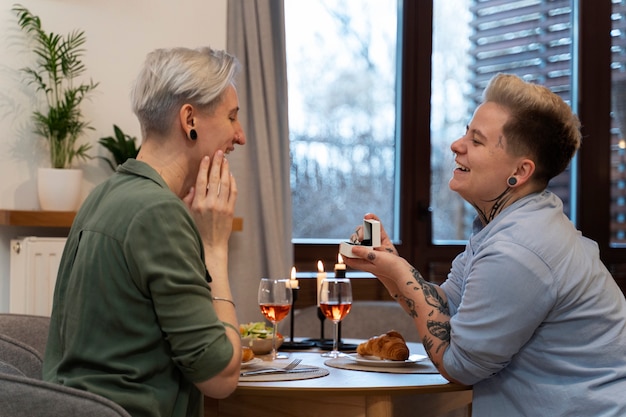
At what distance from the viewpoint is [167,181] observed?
1632 millimetres

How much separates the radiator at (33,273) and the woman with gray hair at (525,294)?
1691 millimetres

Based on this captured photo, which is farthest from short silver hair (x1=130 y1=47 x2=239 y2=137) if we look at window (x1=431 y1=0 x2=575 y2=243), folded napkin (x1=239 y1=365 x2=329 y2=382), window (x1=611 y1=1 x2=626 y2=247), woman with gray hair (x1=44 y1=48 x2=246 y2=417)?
window (x1=611 y1=1 x2=626 y2=247)

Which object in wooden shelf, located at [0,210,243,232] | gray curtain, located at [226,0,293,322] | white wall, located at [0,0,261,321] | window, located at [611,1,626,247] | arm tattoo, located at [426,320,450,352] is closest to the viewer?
arm tattoo, located at [426,320,450,352]

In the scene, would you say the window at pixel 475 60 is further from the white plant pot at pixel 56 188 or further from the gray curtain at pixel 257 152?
the white plant pot at pixel 56 188

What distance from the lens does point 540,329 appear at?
1.77 metres

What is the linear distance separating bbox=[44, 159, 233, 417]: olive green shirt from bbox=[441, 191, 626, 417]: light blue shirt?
0.58 meters

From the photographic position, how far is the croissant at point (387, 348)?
2.05 m

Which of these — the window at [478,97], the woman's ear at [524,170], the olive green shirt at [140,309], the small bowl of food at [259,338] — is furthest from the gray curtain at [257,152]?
the olive green shirt at [140,309]

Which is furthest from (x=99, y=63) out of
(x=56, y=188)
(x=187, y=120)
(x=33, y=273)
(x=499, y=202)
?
(x=499, y=202)

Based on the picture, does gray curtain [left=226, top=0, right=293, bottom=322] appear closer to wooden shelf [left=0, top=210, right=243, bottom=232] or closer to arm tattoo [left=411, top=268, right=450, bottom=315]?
wooden shelf [left=0, top=210, right=243, bottom=232]

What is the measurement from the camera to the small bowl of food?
220 cm

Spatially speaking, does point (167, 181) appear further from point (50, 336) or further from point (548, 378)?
point (548, 378)

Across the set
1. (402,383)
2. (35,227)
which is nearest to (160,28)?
(35,227)

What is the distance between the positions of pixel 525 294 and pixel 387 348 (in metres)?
0.46
